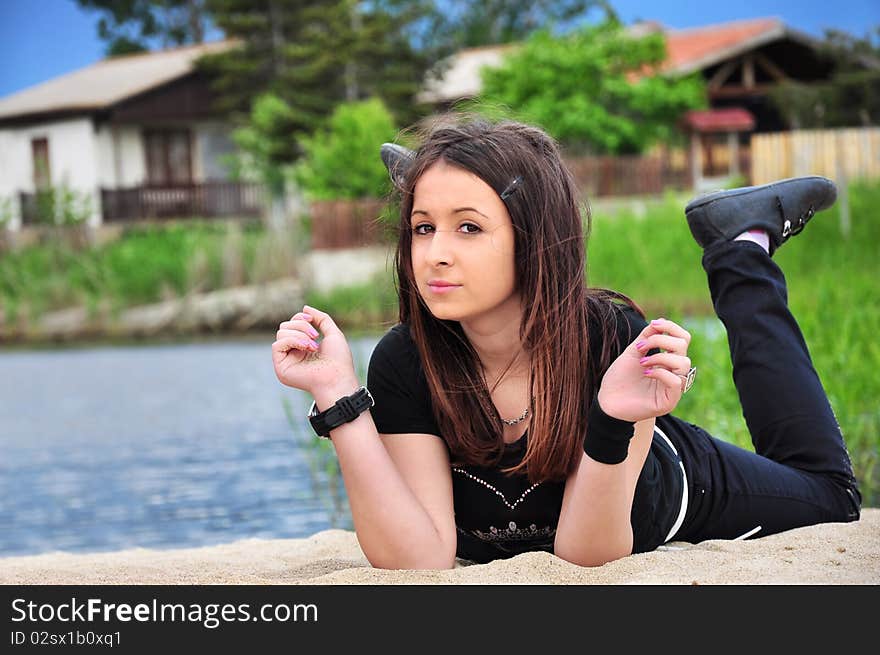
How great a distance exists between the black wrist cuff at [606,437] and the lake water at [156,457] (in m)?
2.44

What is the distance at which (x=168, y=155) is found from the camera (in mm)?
20969

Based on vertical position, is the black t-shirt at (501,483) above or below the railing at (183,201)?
below

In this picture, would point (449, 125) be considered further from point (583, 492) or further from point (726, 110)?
point (726, 110)

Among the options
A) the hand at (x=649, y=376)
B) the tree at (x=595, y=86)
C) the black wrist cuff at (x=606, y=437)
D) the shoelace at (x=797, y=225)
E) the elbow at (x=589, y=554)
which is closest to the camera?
the hand at (x=649, y=376)

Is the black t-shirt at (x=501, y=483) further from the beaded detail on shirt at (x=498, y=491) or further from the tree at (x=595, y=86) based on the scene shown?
the tree at (x=595, y=86)

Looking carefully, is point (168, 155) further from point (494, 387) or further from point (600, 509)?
point (600, 509)

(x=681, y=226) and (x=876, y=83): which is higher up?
(x=876, y=83)

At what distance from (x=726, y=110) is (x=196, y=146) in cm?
854

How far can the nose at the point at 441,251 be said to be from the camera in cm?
192

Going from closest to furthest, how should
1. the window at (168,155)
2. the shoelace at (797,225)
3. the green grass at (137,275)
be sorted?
the shoelace at (797,225) → the green grass at (137,275) → the window at (168,155)

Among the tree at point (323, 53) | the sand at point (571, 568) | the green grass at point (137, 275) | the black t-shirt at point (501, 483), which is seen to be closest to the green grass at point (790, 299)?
the black t-shirt at point (501, 483)

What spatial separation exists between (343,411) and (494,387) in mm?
265

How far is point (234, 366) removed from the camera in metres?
10.8
